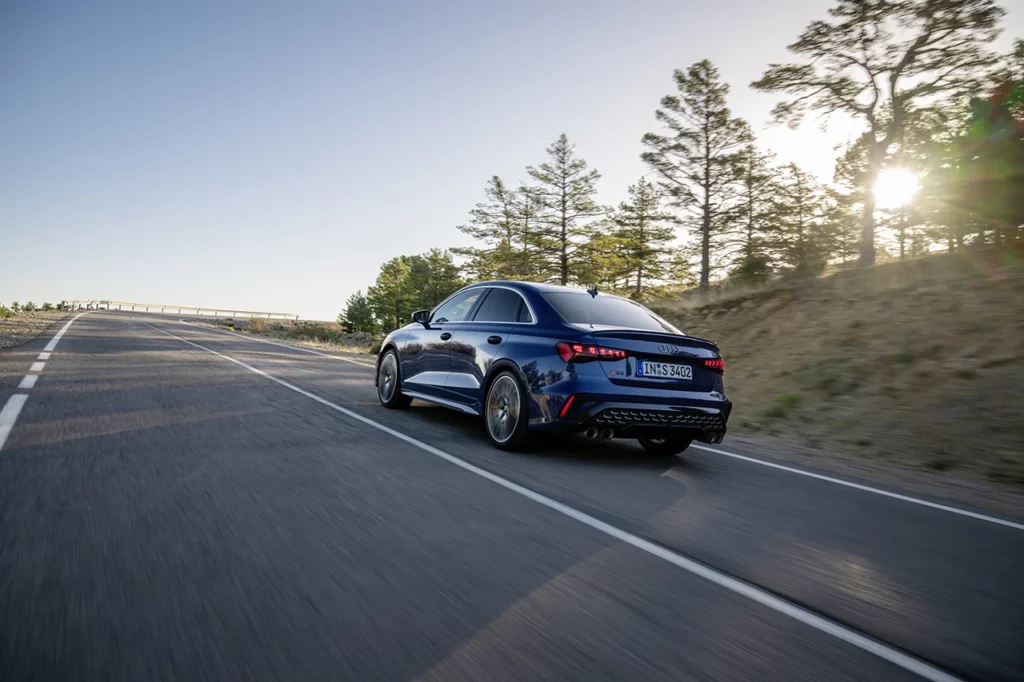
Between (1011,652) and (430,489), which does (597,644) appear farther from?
(430,489)

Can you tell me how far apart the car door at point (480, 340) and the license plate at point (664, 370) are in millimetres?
1321

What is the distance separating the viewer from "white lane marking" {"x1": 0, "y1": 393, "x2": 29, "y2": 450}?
19.4 ft

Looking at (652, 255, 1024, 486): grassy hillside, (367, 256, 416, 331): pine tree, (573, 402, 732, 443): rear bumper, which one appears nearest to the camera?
(573, 402, 732, 443): rear bumper

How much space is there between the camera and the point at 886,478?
6250 millimetres

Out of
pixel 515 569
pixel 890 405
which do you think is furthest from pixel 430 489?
pixel 890 405

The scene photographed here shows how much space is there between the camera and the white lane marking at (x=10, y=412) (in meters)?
5.91

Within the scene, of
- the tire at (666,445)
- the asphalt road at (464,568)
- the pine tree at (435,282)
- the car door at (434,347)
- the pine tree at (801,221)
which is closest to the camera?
the asphalt road at (464,568)

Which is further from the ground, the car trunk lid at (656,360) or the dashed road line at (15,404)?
the car trunk lid at (656,360)

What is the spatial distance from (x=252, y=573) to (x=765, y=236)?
3285cm

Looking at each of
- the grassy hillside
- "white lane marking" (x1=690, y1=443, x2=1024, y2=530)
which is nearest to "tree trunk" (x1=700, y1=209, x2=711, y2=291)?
the grassy hillside

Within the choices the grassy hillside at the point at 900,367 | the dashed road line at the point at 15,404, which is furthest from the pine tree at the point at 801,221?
the dashed road line at the point at 15,404

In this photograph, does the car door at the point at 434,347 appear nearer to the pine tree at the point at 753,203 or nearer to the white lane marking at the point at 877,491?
the white lane marking at the point at 877,491

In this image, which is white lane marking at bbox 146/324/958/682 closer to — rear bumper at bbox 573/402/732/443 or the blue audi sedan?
the blue audi sedan

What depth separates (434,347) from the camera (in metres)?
8.01
